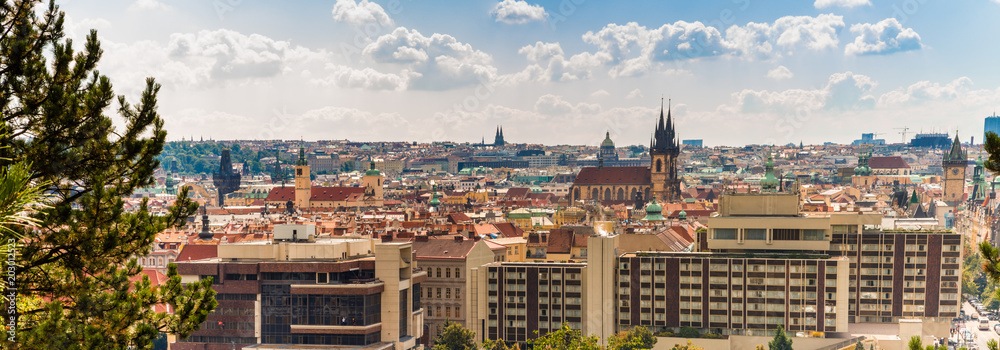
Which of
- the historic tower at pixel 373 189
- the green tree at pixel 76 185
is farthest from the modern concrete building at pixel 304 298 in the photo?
the historic tower at pixel 373 189

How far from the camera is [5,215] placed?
356 inches

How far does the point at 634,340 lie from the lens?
2112 inches

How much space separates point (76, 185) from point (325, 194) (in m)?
163

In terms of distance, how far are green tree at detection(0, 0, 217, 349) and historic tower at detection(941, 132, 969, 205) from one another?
183 metres

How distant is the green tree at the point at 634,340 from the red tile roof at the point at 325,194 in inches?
4609

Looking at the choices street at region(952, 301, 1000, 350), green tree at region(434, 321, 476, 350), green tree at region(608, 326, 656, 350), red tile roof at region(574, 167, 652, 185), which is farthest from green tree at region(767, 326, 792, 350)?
red tile roof at region(574, 167, 652, 185)

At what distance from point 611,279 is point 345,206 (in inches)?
4438

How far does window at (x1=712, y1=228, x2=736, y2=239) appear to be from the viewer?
62312 millimetres

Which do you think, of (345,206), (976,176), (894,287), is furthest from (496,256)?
(976,176)

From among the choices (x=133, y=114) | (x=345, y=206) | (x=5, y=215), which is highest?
(x=133, y=114)

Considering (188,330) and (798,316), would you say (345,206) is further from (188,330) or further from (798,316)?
(188,330)

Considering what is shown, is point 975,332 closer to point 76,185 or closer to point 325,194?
point 76,185

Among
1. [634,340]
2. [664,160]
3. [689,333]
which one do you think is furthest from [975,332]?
[664,160]

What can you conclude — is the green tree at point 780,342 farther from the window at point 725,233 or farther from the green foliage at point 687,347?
the window at point 725,233
